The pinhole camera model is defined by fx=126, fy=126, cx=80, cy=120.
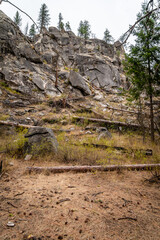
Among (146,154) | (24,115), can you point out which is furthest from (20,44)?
(146,154)

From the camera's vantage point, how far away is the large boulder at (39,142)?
16.2 ft

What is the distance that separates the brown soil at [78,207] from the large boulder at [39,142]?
1433mm

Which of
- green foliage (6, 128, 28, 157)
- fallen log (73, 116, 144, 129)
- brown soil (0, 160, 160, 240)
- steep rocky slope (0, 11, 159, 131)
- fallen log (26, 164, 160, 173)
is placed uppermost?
steep rocky slope (0, 11, 159, 131)

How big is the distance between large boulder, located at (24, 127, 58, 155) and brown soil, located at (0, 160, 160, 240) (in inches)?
56.4

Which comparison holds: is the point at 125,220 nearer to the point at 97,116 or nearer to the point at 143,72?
the point at 143,72

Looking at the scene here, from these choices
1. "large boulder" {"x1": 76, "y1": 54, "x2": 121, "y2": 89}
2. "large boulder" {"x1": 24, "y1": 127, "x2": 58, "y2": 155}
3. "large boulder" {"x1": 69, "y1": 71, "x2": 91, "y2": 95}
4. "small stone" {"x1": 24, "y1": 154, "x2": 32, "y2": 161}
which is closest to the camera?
"small stone" {"x1": 24, "y1": 154, "x2": 32, "y2": 161}

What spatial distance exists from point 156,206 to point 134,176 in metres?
1.40

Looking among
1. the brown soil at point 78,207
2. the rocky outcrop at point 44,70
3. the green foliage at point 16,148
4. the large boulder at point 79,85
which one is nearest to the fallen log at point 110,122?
the rocky outcrop at point 44,70

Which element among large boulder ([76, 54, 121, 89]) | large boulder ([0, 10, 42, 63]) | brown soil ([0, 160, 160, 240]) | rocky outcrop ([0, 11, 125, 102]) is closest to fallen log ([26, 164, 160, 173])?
brown soil ([0, 160, 160, 240])

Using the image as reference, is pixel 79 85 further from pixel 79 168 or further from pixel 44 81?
pixel 79 168

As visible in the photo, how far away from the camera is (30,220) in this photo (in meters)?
1.82

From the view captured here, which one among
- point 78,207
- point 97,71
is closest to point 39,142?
point 78,207

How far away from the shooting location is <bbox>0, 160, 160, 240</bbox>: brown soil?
64.8 inches

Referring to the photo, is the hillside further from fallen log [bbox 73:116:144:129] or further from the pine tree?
the pine tree
